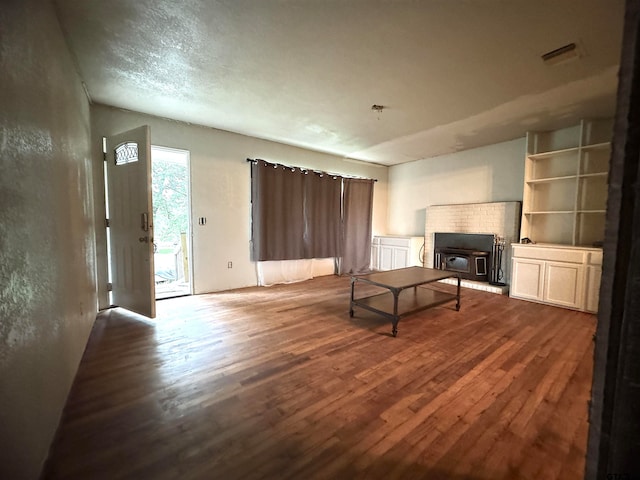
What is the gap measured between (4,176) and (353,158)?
5.14m

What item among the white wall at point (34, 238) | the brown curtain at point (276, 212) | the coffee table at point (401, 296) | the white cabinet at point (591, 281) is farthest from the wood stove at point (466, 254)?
the white wall at point (34, 238)

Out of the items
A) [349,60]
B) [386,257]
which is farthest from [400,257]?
[349,60]

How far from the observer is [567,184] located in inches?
149

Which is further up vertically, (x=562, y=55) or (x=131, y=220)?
(x=562, y=55)

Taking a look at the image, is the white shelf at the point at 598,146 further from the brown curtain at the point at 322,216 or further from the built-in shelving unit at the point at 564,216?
the brown curtain at the point at 322,216

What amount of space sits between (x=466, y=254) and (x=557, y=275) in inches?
48.5

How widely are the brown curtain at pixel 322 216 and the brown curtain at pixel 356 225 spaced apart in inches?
6.6

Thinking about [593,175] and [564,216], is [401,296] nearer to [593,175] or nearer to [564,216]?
[564,216]

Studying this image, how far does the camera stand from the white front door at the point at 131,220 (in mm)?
2752

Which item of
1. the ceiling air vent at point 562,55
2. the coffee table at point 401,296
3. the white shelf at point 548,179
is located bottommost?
the coffee table at point 401,296

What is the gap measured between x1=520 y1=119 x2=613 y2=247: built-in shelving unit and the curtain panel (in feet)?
10.1

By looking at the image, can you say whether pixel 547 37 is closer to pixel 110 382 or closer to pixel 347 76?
pixel 347 76

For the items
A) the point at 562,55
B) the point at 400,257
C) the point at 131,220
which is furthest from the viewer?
the point at 400,257

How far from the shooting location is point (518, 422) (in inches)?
59.1
